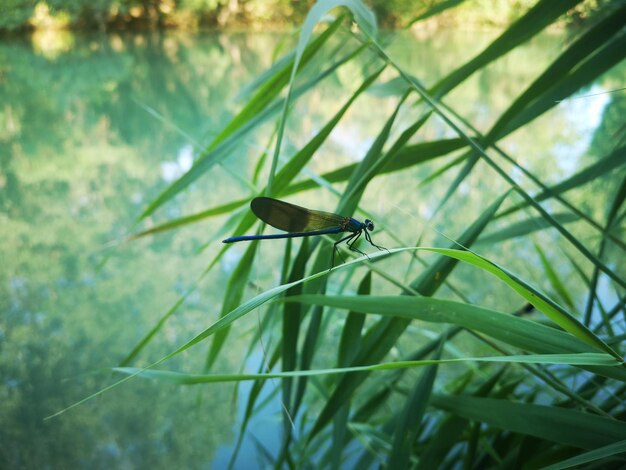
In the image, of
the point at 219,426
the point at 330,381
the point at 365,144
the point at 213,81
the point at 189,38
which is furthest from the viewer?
the point at 189,38

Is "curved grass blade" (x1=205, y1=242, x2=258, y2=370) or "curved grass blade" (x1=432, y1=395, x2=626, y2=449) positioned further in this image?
"curved grass blade" (x1=205, y1=242, x2=258, y2=370)

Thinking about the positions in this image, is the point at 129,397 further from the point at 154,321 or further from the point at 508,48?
the point at 508,48

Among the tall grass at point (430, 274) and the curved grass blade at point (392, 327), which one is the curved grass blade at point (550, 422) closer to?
the tall grass at point (430, 274)

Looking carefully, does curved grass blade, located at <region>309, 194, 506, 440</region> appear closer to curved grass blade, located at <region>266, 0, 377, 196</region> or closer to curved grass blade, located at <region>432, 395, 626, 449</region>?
curved grass blade, located at <region>432, 395, 626, 449</region>

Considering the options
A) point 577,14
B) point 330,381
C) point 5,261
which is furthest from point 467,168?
point 5,261

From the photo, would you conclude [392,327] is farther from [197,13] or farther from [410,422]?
[197,13]

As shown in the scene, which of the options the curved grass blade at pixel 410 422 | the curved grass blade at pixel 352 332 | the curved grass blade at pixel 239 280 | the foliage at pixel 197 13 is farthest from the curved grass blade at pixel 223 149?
the foliage at pixel 197 13

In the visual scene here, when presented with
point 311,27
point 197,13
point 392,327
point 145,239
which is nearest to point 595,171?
point 392,327

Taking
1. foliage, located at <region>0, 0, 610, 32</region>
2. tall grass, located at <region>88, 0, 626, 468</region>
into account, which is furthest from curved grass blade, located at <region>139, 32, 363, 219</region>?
foliage, located at <region>0, 0, 610, 32</region>
